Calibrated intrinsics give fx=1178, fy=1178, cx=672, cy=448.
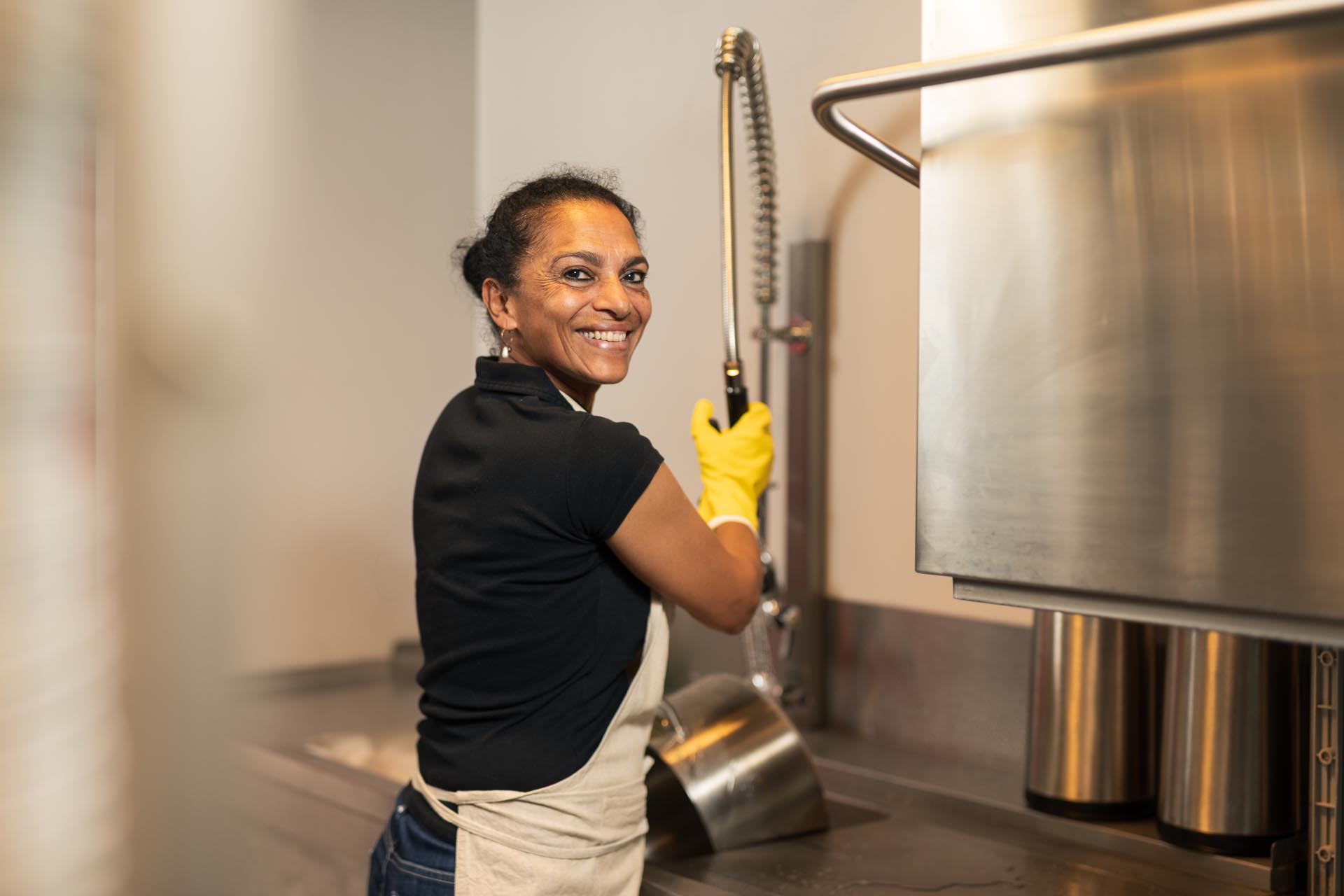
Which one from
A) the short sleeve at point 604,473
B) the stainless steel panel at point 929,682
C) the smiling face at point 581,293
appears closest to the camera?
the short sleeve at point 604,473

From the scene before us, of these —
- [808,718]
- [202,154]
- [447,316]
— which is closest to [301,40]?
[202,154]

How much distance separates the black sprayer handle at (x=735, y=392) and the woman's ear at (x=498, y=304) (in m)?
0.21

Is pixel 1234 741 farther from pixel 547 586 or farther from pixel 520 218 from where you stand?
pixel 520 218

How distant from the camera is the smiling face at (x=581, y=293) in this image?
1.02 m

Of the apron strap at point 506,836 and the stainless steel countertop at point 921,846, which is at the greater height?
the apron strap at point 506,836

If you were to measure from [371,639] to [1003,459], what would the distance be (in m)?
1.60

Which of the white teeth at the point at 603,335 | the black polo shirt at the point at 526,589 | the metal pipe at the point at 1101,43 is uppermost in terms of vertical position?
the metal pipe at the point at 1101,43

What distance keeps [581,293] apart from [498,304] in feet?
0.31

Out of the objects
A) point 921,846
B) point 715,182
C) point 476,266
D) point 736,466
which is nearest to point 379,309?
point 715,182

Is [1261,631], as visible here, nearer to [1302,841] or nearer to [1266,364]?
[1266,364]

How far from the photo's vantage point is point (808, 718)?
1.58m

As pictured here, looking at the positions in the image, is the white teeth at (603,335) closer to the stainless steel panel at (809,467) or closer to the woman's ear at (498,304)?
the woman's ear at (498,304)

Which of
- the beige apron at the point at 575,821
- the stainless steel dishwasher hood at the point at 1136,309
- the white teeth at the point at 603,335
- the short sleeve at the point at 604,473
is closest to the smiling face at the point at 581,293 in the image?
the white teeth at the point at 603,335

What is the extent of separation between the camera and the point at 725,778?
1180 mm
